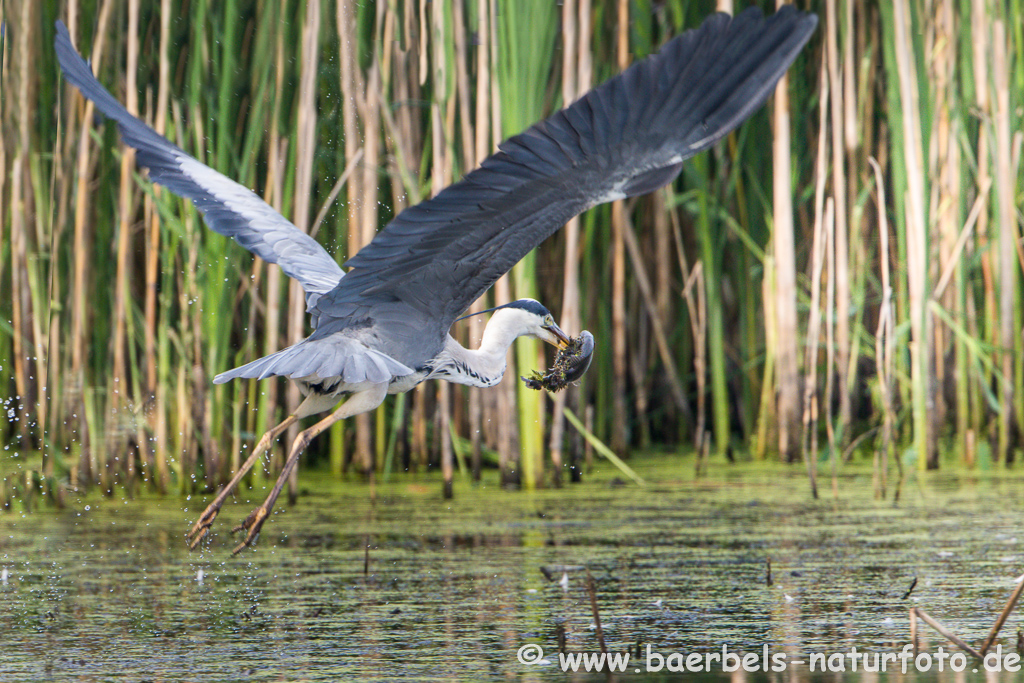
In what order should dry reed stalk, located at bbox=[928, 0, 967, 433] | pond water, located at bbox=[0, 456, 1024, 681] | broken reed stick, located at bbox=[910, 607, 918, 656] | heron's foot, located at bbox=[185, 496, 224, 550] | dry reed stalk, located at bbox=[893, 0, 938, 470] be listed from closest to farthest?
broken reed stick, located at bbox=[910, 607, 918, 656], pond water, located at bbox=[0, 456, 1024, 681], heron's foot, located at bbox=[185, 496, 224, 550], dry reed stalk, located at bbox=[893, 0, 938, 470], dry reed stalk, located at bbox=[928, 0, 967, 433]

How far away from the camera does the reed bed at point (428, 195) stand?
5.65 meters

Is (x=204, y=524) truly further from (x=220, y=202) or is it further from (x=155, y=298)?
(x=155, y=298)

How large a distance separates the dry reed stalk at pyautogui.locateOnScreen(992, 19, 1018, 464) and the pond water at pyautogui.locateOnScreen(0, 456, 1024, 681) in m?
0.33

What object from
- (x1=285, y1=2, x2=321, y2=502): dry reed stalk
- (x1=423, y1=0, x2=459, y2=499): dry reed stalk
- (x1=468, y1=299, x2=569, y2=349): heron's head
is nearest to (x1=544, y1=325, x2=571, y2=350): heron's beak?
(x1=468, y1=299, x2=569, y2=349): heron's head

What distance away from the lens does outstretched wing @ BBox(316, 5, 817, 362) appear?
294 centimetres

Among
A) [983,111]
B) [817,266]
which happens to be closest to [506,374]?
[817,266]

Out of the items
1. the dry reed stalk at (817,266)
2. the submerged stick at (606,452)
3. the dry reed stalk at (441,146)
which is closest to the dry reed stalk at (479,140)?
the dry reed stalk at (441,146)

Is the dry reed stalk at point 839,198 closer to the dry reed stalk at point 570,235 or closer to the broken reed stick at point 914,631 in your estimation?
the dry reed stalk at point 570,235

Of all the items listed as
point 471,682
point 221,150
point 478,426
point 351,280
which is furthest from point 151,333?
point 471,682

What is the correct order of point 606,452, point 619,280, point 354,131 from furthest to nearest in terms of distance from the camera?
1. point 619,280
2. point 354,131
3. point 606,452

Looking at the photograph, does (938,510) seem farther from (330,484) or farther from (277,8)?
(277,8)

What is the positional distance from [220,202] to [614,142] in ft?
5.76

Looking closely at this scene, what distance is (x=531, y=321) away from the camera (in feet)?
14.7

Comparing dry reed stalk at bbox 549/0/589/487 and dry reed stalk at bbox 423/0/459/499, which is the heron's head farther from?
dry reed stalk at bbox 549/0/589/487
